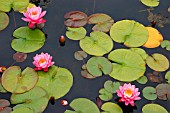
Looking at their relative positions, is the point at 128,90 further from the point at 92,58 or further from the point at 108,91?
the point at 92,58

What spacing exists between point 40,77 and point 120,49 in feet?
2.31

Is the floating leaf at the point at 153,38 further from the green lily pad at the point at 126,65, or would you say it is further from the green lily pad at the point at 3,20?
the green lily pad at the point at 3,20

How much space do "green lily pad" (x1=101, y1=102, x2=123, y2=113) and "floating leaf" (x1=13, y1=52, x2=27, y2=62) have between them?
0.75 meters

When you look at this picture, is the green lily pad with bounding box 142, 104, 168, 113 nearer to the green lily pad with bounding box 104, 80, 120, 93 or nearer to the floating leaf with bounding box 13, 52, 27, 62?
the green lily pad with bounding box 104, 80, 120, 93

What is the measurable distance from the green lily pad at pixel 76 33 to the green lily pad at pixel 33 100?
0.59 metres

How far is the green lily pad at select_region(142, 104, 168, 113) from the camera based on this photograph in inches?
86.4

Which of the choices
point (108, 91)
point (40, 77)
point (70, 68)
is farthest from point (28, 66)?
point (108, 91)

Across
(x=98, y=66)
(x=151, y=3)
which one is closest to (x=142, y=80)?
(x=98, y=66)

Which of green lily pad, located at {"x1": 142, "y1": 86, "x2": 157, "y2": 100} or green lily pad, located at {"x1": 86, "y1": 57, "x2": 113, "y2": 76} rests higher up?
green lily pad, located at {"x1": 86, "y1": 57, "x2": 113, "y2": 76}

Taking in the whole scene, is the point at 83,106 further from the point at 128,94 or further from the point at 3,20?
the point at 3,20

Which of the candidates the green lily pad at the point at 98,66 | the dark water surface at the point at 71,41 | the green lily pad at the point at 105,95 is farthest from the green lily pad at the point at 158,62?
the green lily pad at the point at 105,95

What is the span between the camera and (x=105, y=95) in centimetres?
226

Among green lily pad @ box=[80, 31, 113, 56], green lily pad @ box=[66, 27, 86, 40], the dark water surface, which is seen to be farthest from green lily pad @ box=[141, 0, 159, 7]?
green lily pad @ box=[66, 27, 86, 40]

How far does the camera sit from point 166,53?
8.39 ft
